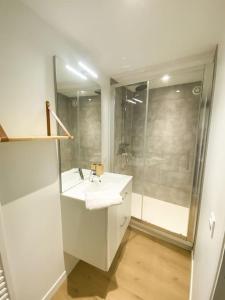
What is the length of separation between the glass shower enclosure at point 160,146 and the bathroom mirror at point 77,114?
0.55 metres

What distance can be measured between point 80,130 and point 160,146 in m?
1.76

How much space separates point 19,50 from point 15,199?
1018mm

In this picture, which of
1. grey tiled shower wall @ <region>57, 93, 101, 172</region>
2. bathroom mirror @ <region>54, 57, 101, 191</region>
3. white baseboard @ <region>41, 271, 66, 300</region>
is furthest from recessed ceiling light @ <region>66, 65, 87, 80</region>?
white baseboard @ <region>41, 271, 66, 300</region>

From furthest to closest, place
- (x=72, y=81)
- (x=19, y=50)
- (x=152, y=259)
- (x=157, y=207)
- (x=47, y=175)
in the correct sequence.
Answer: (x=157, y=207) < (x=152, y=259) < (x=72, y=81) < (x=47, y=175) < (x=19, y=50)

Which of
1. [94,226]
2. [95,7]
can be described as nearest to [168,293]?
[94,226]

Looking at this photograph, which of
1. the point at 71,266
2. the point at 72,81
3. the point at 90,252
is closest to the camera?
the point at 90,252

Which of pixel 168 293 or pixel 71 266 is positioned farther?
pixel 71 266

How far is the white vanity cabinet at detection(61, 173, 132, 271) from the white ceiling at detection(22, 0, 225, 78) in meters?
1.49

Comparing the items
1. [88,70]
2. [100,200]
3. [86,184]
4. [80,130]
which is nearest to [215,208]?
[100,200]

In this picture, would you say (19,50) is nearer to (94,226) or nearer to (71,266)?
(94,226)

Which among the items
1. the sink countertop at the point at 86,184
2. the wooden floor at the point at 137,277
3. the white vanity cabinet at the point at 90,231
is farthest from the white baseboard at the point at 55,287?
the sink countertop at the point at 86,184

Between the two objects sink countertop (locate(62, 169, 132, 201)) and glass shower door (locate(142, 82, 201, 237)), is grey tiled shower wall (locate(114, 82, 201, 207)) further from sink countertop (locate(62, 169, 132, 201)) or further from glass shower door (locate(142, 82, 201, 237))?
sink countertop (locate(62, 169, 132, 201))

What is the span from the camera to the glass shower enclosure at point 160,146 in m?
2.33

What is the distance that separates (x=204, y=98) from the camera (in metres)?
1.59
